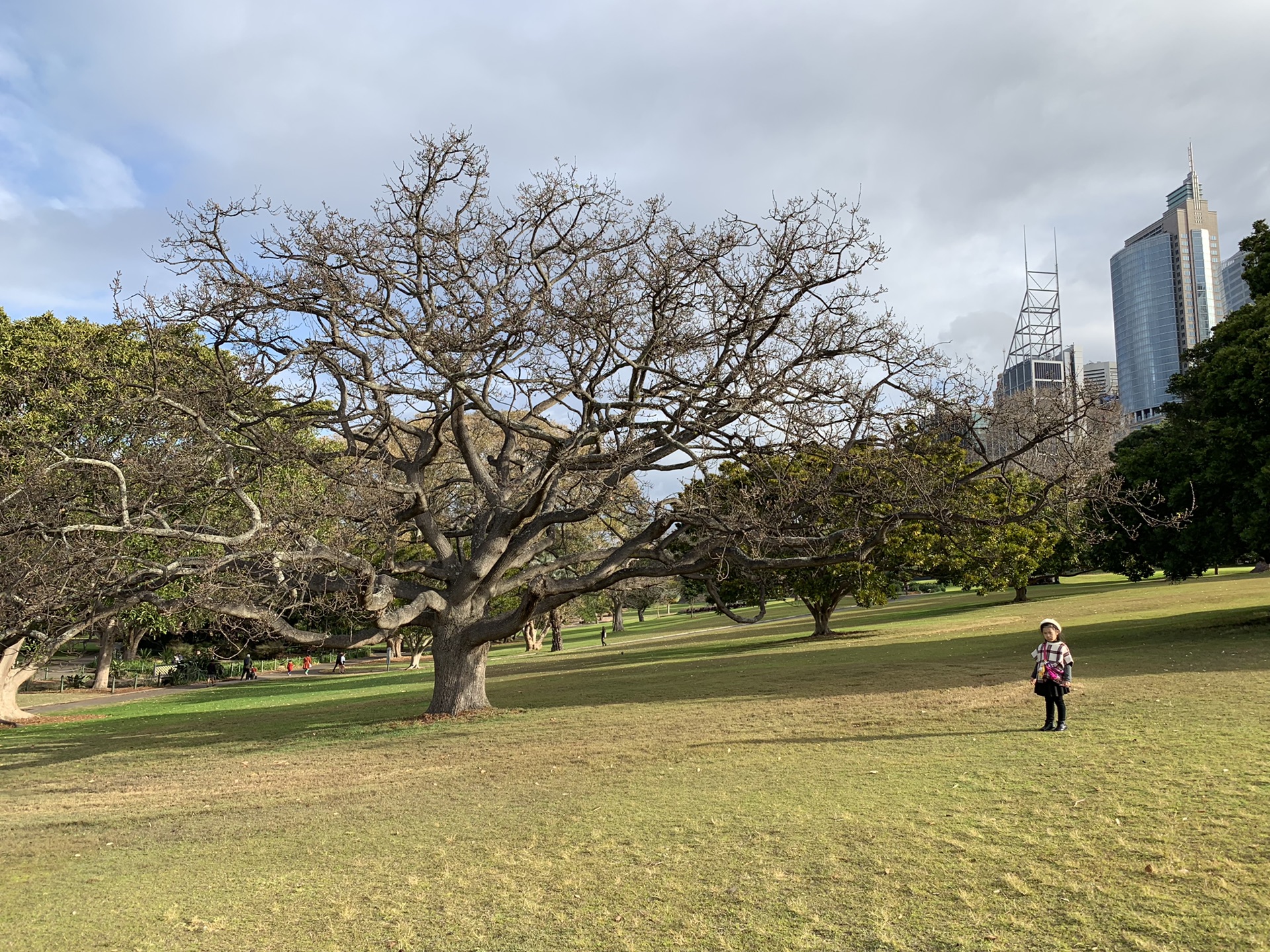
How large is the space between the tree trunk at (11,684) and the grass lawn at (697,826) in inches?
337

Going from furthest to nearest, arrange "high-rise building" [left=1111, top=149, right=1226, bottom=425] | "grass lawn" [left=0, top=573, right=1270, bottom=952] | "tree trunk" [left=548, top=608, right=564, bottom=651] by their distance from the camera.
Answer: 1. "high-rise building" [left=1111, top=149, right=1226, bottom=425]
2. "tree trunk" [left=548, top=608, right=564, bottom=651]
3. "grass lawn" [left=0, top=573, right=1270, bottom=952]

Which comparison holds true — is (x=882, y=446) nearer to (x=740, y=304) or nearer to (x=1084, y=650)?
(x=740, y=304)

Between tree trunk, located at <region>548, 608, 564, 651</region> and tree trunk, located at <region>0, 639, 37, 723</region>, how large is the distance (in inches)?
804

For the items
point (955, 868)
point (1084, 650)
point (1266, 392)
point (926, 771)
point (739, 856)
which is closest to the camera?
point (955, 868)

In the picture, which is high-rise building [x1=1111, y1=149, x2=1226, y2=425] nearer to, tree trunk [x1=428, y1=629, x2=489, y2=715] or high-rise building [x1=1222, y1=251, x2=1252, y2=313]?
high-rise building [x1=1222, y1=251, x2=1252, y2=313]

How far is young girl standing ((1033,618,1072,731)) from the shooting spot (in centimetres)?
1065

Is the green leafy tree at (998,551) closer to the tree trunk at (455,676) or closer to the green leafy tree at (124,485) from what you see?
the tree trunk at (455,676)

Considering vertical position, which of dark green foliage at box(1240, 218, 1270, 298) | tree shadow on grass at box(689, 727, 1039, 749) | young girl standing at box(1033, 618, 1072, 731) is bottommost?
tree shadow on grass at box(689, 727, 1039, 749)

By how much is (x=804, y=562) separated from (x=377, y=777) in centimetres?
785

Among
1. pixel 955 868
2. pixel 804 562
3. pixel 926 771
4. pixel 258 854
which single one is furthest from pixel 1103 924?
pixel 804 562

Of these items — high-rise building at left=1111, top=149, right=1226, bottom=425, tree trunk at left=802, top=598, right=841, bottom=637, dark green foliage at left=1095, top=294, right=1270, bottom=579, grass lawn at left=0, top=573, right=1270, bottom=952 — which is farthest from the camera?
high-rise building at left=1111, top=149, right=1226, bottom=425

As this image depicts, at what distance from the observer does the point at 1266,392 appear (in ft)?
61.5

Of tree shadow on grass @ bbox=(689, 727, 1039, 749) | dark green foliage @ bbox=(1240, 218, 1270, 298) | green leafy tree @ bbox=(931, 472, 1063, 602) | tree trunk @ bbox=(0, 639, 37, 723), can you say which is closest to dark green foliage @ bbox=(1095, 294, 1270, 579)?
dark green foliage @ bbox=(1240, 218, 1270, 298)

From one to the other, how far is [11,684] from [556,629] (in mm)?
25031
